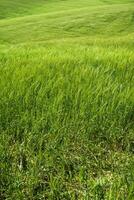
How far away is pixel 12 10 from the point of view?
43.4m

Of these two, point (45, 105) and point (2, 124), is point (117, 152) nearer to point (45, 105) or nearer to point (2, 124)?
point (45, 105)

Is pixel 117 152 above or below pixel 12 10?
above

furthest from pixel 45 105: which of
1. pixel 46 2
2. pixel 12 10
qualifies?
pixel 46 2

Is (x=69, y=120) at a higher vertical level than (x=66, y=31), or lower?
higher

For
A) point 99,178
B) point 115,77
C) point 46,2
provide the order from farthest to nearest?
point 46,2, point 115,77, point 99,178

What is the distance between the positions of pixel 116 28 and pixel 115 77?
23.9 m

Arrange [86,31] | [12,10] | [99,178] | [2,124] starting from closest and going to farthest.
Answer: [99,178] → [2,124] → [86,31] → [12,10]

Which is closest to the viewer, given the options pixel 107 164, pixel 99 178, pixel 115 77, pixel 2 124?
pixel 99 178

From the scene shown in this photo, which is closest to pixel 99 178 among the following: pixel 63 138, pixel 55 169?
pixel 55 169

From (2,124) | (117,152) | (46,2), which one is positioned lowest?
(46,2)

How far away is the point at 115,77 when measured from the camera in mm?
5926

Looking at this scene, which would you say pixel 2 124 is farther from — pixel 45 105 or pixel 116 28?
pixel 116 28

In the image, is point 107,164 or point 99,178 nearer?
point 99,178

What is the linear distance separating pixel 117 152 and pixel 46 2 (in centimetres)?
4932
